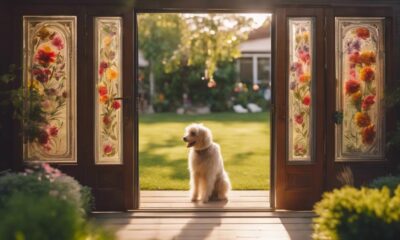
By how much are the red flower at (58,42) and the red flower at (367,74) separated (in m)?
3.23

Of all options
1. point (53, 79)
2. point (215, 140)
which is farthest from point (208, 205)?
point (215, 140)

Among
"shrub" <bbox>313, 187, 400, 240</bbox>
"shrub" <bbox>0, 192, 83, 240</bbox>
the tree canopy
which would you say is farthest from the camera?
the tree canopy

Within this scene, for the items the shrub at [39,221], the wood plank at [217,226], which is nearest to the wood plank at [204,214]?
the wood plank at [217,226]

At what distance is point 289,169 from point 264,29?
20248 mm

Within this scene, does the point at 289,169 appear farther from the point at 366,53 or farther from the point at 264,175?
the point at 264,175

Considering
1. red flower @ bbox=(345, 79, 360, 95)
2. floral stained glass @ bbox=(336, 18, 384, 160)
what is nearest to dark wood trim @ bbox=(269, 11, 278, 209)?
floral stained glass @ bbox=(336, 18, 384, 160)

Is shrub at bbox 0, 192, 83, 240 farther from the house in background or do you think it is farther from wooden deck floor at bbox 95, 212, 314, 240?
the house in background

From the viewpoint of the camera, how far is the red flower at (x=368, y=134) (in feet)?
23.0

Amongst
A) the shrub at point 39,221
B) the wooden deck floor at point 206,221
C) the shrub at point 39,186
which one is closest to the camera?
the shrub at point 39,221

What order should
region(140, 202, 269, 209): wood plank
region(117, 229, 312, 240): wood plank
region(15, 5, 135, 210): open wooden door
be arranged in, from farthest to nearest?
region(140, 202, 269, 209): wood plank < region(15, 5, 135, 210): open wooden door < region(117, 229, 312, 240): wood plank

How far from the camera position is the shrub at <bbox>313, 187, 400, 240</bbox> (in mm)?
3496

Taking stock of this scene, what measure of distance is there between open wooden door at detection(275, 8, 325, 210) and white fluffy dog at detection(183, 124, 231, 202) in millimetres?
976

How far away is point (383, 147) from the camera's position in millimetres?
6980

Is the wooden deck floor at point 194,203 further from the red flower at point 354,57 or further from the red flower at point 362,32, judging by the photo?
the red flower at point 362,32
